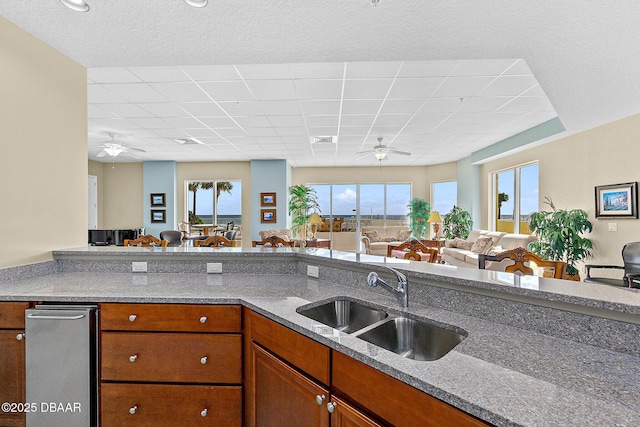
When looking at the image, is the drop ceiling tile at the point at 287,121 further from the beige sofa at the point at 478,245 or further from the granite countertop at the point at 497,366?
the beige sofa at the point at 478,245

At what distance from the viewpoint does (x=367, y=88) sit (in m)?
3.69

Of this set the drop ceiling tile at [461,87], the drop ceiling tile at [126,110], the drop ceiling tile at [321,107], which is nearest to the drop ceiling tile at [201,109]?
the drop ceiling tile at [126,110]

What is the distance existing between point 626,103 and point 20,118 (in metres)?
5.61

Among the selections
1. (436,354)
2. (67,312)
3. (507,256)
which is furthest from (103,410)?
(507,256)

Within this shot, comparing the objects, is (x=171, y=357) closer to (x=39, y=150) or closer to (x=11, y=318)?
(x=11, y=318)

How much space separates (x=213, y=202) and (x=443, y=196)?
6575mm

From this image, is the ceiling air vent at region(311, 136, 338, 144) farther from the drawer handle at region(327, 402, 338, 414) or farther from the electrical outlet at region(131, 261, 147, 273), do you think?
the drawer handle at region(327, 402, 338, 414)

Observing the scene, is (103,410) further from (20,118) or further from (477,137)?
(477,137)

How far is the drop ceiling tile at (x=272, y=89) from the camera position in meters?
3.54

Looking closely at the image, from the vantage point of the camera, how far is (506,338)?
1137mm

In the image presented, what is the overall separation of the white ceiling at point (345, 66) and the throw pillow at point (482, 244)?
6.38 feet

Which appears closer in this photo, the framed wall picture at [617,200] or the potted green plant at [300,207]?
the framed wall picture at [617,200]

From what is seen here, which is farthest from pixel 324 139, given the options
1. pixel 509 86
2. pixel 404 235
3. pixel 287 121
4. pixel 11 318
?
pixel 11 318

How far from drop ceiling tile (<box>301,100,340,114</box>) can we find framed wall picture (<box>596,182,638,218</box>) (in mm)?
3750
